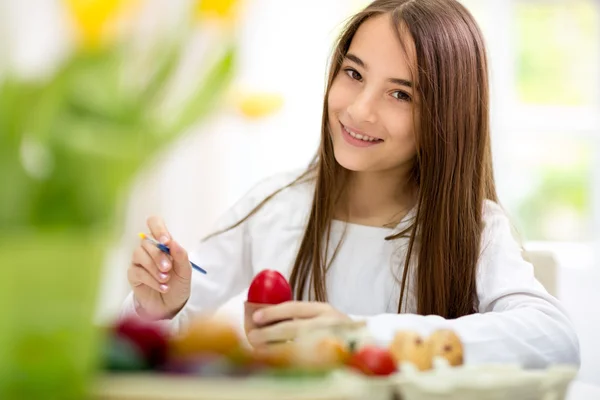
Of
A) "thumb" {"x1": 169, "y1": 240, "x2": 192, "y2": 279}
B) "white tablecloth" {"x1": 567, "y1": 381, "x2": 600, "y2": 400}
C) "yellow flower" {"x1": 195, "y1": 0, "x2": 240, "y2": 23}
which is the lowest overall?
"white tablecloth" {"x1": 567, "y1": 381, "x2": 600, "y2": 400}

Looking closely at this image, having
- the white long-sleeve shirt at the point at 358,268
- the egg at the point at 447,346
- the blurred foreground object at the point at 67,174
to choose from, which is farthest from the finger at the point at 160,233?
the blurred foreground object at the point at 67,174

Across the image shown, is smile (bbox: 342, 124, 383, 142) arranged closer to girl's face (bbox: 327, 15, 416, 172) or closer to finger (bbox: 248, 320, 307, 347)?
girl's face (bbox: 327, 15, 416, 172)

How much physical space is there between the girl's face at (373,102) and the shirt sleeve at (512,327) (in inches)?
12.4

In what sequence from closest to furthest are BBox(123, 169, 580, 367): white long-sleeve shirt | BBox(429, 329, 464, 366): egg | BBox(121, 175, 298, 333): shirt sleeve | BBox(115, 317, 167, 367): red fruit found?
BBox(115, 317, 167, 367): red fruit
BBox(429, 329, 464, 366): egg
BBox(123, 169, 580, 367): white long-sleeve shirt
BBox(121, 175, 298, 333): shirt sleeve

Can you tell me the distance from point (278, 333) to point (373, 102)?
0.62 metres

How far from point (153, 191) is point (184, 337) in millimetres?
2768

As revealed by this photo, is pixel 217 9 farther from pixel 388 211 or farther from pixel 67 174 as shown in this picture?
pixel 388 211

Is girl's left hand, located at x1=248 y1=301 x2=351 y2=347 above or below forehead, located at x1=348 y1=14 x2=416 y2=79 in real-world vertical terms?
below

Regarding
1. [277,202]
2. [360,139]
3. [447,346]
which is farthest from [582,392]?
[277,202]

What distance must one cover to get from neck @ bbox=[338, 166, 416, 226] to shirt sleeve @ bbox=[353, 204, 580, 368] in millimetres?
335

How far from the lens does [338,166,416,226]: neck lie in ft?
5.57

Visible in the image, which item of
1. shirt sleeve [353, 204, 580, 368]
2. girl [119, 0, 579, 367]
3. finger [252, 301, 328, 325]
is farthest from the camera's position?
girl [119, 0, 579, 367]

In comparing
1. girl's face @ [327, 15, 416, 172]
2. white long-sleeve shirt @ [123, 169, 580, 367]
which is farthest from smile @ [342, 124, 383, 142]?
white long-sleeve shirt @ [123, 169, 580, 367]

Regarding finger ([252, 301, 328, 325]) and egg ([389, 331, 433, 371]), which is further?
finger ([252, 301, 328, 325])
